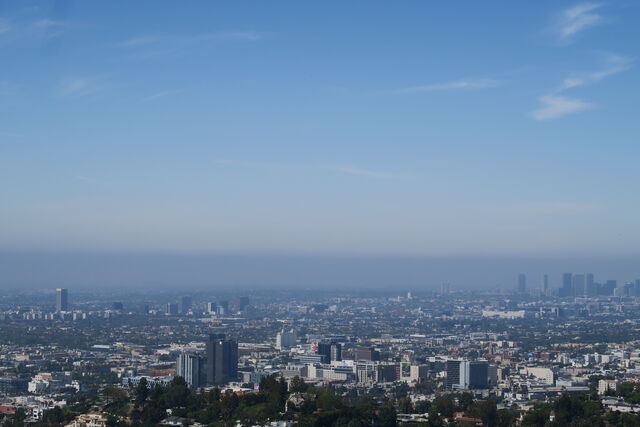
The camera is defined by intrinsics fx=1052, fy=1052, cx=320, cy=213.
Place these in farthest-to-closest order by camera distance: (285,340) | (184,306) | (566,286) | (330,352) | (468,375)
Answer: (566,286) → (184,306) → (285,340) → (330,352) → (468,375)

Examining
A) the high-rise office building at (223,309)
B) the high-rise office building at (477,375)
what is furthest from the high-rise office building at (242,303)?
the high-rise office building at (477,375)

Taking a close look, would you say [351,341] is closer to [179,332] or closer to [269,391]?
[179,332]

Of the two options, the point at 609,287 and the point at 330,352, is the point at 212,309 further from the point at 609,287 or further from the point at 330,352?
the point at 609,287

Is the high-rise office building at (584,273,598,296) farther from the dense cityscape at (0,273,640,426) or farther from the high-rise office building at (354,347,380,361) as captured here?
the high-rise office building at (354,347,380,361)

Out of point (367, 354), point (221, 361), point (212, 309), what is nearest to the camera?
point (221, 361)

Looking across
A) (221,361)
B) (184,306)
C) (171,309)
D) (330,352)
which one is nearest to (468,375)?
(330,352)

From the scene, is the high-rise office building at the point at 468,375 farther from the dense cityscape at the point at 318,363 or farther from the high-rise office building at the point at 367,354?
the high-rise office building at the point at 367,354

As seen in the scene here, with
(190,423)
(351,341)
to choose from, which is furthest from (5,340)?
(190,423)
